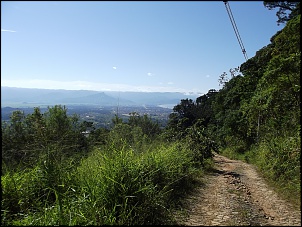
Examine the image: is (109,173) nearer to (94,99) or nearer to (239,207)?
(239,207)

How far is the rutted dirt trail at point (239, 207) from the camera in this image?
4012 millimetres

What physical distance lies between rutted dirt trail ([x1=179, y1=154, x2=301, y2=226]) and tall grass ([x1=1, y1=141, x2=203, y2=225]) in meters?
0.53

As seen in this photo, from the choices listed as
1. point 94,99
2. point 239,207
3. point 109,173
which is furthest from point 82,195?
point 94,99

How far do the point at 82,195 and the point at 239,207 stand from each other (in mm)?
2564

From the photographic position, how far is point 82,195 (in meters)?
4.12

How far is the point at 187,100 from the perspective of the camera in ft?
139

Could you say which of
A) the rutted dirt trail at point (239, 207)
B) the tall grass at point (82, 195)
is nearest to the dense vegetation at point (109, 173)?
the tall grass at point (82, 195)

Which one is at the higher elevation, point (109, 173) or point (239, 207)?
point (109, 173)

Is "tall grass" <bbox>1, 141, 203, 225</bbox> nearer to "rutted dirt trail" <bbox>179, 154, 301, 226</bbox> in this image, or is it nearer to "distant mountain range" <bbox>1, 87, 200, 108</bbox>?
"rutted dirt trail" <bbox>179, 154, 301, 226</bbox>

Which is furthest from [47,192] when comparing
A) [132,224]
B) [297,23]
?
[297,23]

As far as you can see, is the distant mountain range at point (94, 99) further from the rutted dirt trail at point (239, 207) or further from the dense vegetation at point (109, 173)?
the rutted dirt trail at point (239, 207)

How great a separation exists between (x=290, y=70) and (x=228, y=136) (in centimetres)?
1635

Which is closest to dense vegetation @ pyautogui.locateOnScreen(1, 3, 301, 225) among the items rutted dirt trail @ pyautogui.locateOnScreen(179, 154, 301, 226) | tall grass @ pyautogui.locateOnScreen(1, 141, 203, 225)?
tall grass @ pyautogui.locateOnScreen(1, 141, 203, 225)

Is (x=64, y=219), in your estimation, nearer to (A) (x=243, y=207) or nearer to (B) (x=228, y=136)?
(A) (x=243, y=207)
